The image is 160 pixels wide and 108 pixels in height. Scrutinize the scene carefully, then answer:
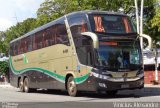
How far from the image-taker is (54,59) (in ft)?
74.5

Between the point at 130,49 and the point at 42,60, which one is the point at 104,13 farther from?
the point at 42,60

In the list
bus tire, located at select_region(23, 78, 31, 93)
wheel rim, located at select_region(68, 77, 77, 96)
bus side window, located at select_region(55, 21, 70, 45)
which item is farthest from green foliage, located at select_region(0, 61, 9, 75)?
wheel rim, located at select_region(68, 77, 77, 96)

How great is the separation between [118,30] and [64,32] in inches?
122

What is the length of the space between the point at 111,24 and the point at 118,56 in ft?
4.96

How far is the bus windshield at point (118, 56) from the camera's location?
1852 cm

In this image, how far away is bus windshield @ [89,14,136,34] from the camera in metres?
18.8

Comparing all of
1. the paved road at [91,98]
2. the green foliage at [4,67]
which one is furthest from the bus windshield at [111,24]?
the green foliage at [4,67]

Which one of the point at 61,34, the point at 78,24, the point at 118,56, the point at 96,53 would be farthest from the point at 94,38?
the point at 61,34

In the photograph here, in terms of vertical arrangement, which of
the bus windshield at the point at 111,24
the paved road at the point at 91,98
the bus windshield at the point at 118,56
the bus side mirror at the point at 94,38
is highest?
the bus windshield at the point at 111,24

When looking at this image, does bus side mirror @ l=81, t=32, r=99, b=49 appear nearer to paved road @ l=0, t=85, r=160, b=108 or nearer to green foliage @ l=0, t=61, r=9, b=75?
paved road @ l=0, t=85, r=160, b=108

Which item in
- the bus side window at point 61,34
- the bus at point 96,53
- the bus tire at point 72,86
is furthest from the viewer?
the bus side window at point 61,34

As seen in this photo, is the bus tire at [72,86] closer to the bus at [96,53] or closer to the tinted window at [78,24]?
the bus at [96,53]

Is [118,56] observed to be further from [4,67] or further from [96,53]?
[4,67]

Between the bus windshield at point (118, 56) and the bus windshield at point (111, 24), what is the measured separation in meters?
0.60
